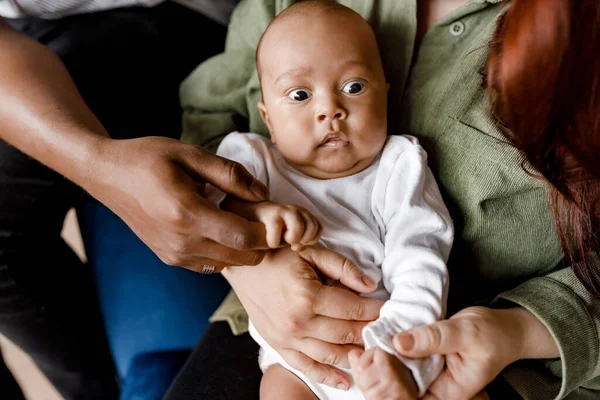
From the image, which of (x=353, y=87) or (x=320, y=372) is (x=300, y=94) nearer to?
(x=353, y=87)

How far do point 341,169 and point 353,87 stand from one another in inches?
4.6

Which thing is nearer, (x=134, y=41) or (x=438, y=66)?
(x=438, y=66)

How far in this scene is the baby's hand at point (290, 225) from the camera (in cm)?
68

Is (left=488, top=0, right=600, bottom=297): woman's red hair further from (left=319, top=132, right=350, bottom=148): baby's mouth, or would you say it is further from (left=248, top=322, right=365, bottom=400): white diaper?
(left=248, top=322, right=365, bottom=400): white diaper

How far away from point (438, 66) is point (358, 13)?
0.16 m

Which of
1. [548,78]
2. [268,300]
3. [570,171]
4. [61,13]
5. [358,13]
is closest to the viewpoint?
[548,78]

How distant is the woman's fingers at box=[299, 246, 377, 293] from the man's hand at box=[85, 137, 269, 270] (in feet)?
0.23

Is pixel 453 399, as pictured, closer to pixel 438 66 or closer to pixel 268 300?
pixel 268 300

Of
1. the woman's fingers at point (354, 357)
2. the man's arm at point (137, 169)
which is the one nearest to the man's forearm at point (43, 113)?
the man's arm at point (137, 169)

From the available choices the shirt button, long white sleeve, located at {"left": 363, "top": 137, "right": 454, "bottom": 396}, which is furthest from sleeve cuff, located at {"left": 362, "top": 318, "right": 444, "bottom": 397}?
the shirt button

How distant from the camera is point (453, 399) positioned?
70cm

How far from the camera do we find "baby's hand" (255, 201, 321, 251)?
26.9 inches

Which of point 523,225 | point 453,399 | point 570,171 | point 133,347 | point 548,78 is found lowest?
point 133,347

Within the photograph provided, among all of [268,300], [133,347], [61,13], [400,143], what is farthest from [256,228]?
[61,13]
